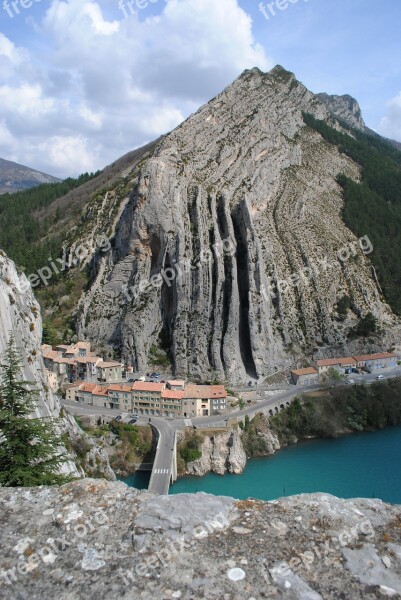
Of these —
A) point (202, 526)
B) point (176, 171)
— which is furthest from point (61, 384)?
point (202, 526)

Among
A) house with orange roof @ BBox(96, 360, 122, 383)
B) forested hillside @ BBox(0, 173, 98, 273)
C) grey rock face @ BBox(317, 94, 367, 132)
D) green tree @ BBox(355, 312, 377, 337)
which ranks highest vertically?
grey rock face @ BBox(317, 94, 367, 132)

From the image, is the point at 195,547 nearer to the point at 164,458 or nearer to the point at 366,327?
the point at 164,458

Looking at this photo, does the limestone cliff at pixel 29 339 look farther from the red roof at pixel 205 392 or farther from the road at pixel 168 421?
the red roof at pixel 205 392

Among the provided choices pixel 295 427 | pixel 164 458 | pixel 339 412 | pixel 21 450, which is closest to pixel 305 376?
pixel 339 412

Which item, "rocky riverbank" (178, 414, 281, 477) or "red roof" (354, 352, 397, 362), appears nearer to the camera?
"rocky riverbank" (178, 414, 281, 477)

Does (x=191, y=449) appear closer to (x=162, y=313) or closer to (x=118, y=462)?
(x=118, y=462)

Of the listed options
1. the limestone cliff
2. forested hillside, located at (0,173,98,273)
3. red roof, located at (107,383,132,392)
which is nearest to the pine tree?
the limestone cliff

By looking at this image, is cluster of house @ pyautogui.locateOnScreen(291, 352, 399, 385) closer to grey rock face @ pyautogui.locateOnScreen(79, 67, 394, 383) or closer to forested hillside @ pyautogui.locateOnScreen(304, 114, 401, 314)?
grey rock face @ pyautogui.locateOnScreen(79, 67, 394, 383)

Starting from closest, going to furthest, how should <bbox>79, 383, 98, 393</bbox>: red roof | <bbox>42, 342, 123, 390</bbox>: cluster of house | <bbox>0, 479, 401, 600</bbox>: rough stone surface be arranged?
<bbox>0, 479, 401, 600</bbox>: rough stone surface, <bbox>79, 383, 98, 393</bbox>: red roof, <bbox>42, 342, 123, 390</bbox>: cluster of house
